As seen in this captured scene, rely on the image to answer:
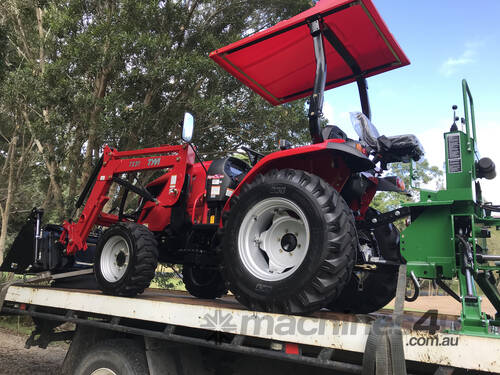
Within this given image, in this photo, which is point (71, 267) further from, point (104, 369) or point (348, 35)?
point (348, 35)

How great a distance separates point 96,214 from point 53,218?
20.2 feet

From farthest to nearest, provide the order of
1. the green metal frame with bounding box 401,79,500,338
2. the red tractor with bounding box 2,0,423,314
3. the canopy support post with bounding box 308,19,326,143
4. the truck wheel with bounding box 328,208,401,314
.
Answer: the truck wheel with bounding box 328,208,401,314, the canopy support post with bounding box 308,19,326,143, the red tractor with bounding box 2,0,423,314, the green metal frame with bounding box 401,79,500,338

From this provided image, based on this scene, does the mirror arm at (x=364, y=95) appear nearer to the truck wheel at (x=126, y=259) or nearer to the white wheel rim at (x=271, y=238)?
the white wheel rim at (x=271, y=238)

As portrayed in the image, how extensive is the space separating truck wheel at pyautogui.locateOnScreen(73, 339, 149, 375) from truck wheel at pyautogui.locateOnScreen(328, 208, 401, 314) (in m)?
1.79

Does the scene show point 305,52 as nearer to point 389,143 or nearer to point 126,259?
point 389,143

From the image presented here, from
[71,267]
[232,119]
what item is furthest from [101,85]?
[71,267]

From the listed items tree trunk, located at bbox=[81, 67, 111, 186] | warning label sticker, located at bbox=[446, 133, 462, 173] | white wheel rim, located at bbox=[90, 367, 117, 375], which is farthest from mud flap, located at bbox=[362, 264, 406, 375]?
tree trunk, located at bbox=[81, 67, 111, 186]

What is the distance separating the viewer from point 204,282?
5.31 m

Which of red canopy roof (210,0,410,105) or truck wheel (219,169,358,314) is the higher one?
red canopy roof (210,0,410,105)

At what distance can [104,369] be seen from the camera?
137 inches

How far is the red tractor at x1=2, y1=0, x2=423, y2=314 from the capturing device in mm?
2910

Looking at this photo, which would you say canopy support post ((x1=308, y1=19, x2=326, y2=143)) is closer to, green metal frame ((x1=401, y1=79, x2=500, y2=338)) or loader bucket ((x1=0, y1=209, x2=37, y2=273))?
green metal frame ((x1=401, y1=79, x2=500, y2=338))

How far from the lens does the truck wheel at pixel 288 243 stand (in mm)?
2752

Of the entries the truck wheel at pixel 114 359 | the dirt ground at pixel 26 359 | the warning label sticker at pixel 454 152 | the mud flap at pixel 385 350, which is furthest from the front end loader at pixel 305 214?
the dirt ground at pixel 26 359
